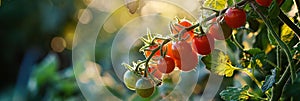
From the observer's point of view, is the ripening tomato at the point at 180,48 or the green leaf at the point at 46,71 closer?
the ripening tomato at the point at 180,48

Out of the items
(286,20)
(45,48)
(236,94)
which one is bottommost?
(45,48)

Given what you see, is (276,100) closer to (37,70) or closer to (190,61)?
(190,61)

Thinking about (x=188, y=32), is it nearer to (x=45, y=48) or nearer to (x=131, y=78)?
(x=131, y=78)

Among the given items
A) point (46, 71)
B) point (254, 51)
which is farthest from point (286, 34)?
point (46, 71)

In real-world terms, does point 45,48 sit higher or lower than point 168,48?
lower

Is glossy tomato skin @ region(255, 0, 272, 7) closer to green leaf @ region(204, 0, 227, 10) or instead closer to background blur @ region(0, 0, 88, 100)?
green leaf @ region(204, 0, 227, 10)

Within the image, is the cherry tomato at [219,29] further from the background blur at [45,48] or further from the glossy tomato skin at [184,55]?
the background blur at [45,48]

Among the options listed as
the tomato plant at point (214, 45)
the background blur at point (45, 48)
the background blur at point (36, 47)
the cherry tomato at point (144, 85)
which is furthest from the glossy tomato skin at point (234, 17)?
the background blur at point (36, 47)
